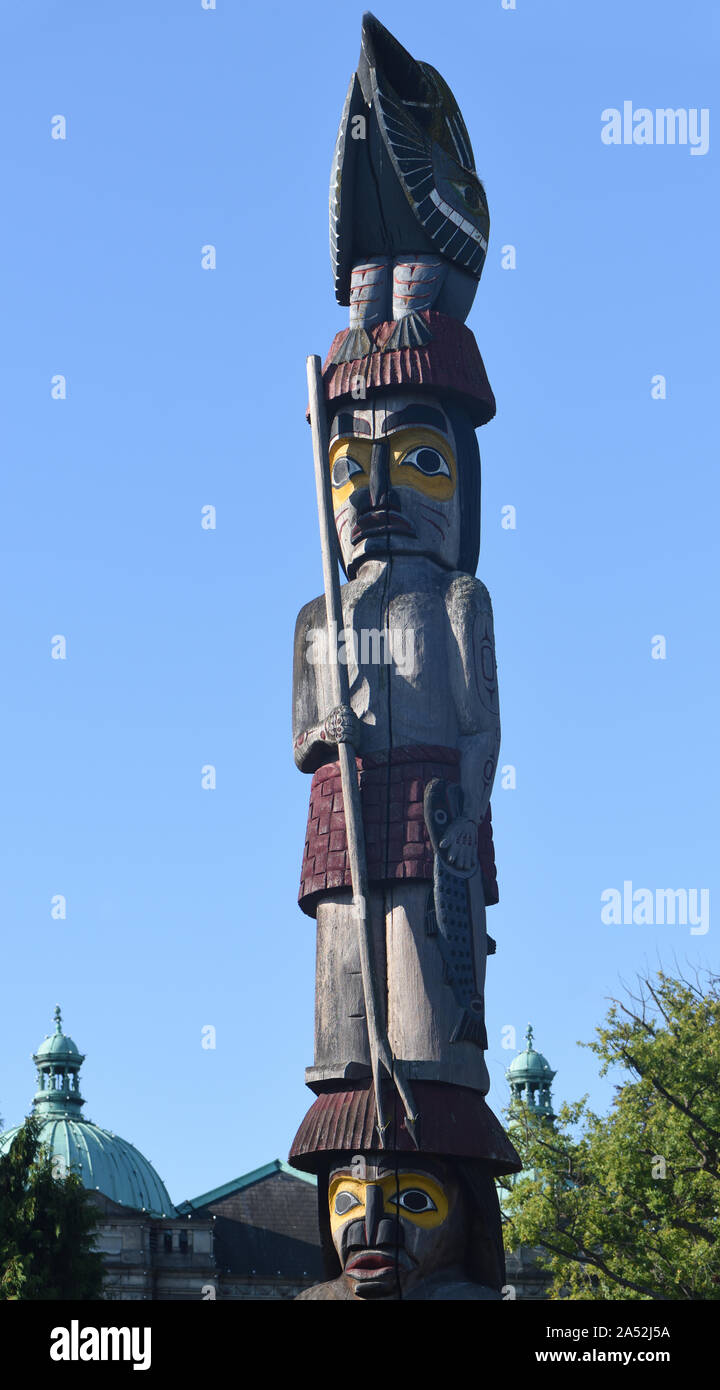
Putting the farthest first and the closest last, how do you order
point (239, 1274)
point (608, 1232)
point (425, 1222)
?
point (239, 1274) < point (608, 1232) < point (425, 1222)

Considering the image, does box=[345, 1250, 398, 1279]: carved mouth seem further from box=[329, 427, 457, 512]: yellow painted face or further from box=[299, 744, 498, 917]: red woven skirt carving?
box=[329, 427, 457, 512]: yellow painted face

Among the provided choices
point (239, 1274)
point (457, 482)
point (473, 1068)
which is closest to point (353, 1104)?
point (473, 1068)

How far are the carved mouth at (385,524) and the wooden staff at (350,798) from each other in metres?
0.48

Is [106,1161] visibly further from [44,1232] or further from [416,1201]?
[416,1201]

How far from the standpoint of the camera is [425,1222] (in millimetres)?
19531

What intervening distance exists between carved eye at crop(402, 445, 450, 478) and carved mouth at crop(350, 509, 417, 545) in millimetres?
615

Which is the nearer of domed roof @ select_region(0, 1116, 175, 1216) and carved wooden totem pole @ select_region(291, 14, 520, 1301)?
carved wooden totem pole @ select_region(291, 14, 520, 1301)

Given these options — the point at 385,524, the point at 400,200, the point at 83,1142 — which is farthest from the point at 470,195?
the point at 83,1142

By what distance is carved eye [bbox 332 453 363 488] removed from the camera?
22766mm

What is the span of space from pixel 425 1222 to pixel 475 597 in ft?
22.2

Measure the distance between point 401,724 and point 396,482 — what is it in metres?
3.03

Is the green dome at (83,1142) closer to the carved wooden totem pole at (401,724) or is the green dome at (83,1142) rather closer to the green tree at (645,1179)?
the green tree at (645,1179)

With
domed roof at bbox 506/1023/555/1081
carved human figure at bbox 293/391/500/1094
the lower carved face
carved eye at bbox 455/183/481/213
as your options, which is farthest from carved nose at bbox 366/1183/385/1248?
domed roof at bbox 506/1023/555/1081
